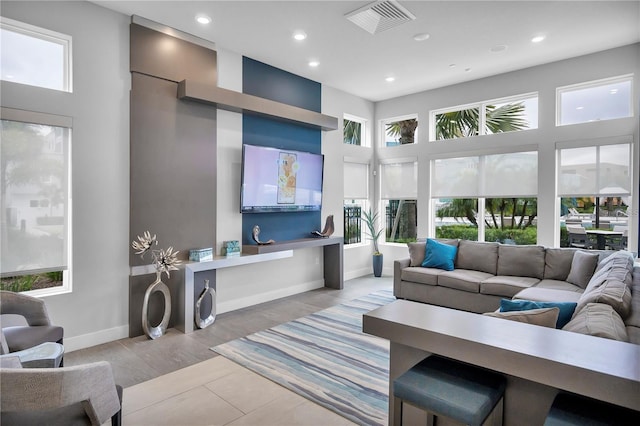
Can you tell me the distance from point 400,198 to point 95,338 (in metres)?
5.32

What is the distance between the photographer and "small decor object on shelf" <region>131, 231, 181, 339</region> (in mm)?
3705

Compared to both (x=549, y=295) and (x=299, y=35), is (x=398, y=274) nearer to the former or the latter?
(x=549, y=295)

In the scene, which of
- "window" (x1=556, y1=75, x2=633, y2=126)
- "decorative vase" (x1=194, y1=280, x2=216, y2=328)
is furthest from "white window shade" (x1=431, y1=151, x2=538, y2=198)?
"decorative vase" (x1=194, y1=280, x2=216, y2=328)

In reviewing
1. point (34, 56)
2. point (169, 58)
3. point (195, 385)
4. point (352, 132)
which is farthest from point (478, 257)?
point (34, 56)

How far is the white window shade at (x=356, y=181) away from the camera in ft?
22.0

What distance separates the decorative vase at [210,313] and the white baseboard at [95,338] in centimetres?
72

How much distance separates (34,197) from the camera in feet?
10.6

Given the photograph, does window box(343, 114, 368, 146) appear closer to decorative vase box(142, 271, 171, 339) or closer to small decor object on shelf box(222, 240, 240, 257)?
small decor object on shelf box(222, 240, 240, 257)

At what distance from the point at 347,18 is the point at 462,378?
360 centimetres

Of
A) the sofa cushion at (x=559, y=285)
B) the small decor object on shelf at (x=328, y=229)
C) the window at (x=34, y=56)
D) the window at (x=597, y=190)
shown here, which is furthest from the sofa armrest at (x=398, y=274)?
the window at (x=34, y=56)

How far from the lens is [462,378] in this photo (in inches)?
59.6

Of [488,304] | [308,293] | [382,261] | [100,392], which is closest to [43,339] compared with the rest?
[100,392]

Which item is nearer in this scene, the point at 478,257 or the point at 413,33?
the point at 413,33

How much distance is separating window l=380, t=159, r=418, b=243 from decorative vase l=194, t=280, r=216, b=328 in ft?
13.1
